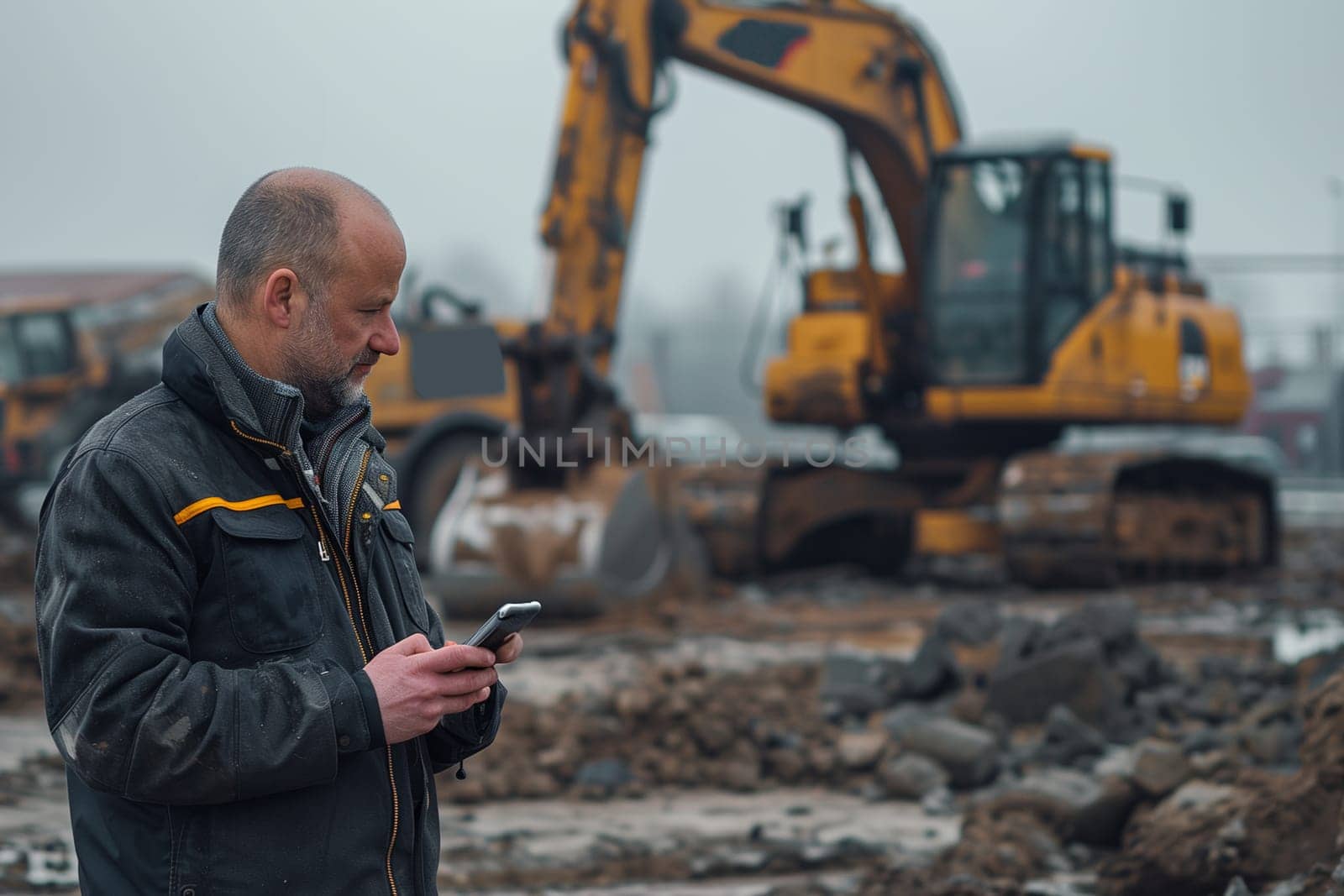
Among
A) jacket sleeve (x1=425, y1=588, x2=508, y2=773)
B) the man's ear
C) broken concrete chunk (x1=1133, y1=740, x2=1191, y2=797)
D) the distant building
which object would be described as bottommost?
the distant building

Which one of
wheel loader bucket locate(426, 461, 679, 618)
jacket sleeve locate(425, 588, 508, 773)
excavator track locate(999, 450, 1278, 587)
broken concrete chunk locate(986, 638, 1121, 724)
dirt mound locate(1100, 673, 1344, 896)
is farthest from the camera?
excavator track locate(999, 450, 1278, 587)

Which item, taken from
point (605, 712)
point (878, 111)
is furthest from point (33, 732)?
point (878, 111)

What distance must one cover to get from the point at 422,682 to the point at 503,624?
14 centimetres

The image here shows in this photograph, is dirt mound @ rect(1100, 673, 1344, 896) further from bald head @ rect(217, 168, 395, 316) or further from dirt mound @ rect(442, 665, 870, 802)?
bald head @ rect(217, 168, 395, 316)

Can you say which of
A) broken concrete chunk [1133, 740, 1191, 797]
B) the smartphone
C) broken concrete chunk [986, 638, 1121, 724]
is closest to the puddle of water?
broken concrete chunk [986, 638, 1121, 724]

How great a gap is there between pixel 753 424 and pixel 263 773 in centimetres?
4491

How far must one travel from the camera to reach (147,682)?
6.29 ft

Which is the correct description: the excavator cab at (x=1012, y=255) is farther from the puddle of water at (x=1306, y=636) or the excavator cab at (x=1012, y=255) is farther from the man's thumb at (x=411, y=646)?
the man's thumb at (x=411, y=646)

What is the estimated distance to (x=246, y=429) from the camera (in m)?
2.07

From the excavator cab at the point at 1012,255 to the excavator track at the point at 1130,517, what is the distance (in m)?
0.89

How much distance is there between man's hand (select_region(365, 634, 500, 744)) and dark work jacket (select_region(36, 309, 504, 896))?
27mm

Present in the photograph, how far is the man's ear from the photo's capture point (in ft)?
6.81

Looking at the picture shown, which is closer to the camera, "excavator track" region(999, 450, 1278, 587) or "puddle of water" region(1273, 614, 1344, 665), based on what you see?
"puddle of water" region(1273, 614, 1344, 665)

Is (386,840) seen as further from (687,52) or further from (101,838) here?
(687,52)
